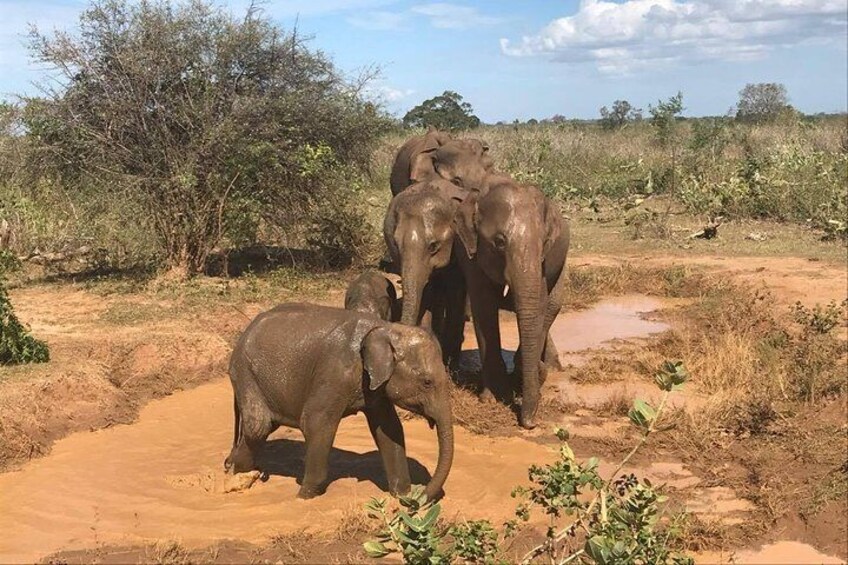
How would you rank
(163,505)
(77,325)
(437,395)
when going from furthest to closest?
(77,325)
(163,505)
(437,395)

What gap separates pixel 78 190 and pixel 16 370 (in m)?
5.39

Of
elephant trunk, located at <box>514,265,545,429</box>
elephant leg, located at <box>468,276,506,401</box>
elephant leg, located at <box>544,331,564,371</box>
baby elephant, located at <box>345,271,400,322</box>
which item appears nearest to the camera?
elephant trunk, located at <box>514,265,545,429</box>

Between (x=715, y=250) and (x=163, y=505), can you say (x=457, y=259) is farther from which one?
(x=715, y=250)

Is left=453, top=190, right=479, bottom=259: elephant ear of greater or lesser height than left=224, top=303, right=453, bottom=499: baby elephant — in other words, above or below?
above

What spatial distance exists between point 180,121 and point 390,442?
827 centimetres

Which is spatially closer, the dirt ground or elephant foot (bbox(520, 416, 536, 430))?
the dirt ground

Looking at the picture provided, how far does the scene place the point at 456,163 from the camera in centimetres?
1071

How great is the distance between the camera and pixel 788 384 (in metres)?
8.51

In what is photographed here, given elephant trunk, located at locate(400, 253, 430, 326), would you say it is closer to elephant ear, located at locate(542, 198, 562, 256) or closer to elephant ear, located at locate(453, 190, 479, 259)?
elephant ear, located at locate(453, 190, 479, 259)

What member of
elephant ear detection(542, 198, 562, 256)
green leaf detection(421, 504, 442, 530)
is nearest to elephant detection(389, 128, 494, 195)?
elephant ear detection(542, 198, 562, 256)

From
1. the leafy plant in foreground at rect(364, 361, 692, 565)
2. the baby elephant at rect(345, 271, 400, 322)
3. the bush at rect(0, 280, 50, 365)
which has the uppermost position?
the baby elephant at rect(345, 271, 400, 322)

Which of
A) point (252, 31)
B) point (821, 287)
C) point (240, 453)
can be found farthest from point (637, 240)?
point (240, 453)

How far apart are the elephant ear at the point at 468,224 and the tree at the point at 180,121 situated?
5.14m

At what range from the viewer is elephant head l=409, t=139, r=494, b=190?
10.6 meters
